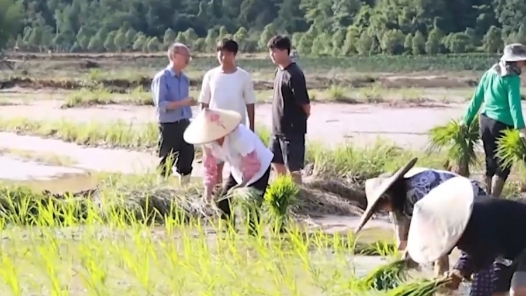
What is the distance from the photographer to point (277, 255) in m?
4.87

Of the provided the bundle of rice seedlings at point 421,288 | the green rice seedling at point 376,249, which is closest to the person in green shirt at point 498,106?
the green rice seedling at point 376,249

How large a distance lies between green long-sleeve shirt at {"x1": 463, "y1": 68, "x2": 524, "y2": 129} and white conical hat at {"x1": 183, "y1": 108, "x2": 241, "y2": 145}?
2.22 metres

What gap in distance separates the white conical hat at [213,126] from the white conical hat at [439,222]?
2033mm

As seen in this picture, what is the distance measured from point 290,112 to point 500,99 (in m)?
1.48

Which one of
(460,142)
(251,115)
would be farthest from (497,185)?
(251,115)

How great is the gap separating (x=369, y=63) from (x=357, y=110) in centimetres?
2022

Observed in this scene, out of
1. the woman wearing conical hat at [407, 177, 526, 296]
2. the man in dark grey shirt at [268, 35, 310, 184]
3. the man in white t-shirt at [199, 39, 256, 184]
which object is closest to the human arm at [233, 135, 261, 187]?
the man in white t-shirt at [199, 39, 256, 184]

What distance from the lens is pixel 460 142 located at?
7.86 meters

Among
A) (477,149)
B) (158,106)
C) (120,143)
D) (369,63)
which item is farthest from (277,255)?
(369,63)

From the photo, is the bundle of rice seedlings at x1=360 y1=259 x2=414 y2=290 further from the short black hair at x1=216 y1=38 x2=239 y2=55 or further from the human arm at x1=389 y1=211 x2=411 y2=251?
the short black hair at x1=216 y1=38 x2=239 y2=55

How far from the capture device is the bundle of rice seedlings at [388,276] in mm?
4430

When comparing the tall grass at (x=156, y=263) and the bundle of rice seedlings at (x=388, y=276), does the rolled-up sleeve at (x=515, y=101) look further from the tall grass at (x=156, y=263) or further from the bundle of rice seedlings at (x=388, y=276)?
the bundle of rice seedlings at (x=388, y=276)

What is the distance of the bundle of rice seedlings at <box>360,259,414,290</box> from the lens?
4430 millimetres

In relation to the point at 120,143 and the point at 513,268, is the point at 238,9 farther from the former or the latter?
the point at 513,268
